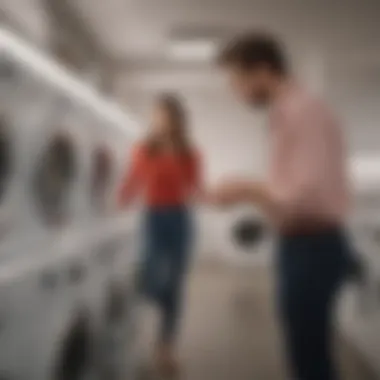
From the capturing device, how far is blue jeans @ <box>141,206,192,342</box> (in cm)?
73

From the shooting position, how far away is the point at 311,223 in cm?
71

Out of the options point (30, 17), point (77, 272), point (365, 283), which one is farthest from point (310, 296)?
point (30, 17)

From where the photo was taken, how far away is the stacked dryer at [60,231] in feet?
1.89

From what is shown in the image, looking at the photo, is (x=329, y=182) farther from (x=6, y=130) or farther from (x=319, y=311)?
(x=6, y=130)

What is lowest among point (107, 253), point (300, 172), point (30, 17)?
point (107, 253)

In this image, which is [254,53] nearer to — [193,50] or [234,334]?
[193,50]

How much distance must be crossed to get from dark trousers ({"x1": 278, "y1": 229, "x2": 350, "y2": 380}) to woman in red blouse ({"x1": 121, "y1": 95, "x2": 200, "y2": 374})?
0.44ft

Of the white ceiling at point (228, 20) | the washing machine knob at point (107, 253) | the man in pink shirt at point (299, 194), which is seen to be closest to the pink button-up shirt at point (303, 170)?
the man in pink shirt at point (299, 194)

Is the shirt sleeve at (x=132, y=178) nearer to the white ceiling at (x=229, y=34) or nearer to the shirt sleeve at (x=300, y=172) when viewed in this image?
the white ceiling at (x=229, y=34)

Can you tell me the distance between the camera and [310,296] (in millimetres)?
730

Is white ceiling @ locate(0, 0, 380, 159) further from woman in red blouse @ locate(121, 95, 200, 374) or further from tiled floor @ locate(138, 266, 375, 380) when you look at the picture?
tiled floor @ locate(138, 266, 375, 380)

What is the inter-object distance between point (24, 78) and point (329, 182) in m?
0.38

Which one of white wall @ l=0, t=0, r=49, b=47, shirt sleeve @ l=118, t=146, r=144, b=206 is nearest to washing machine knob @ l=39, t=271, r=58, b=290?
shirt sleeve @ l=118, t=146, r=144, b=206

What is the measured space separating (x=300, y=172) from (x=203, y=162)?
0.40ft
